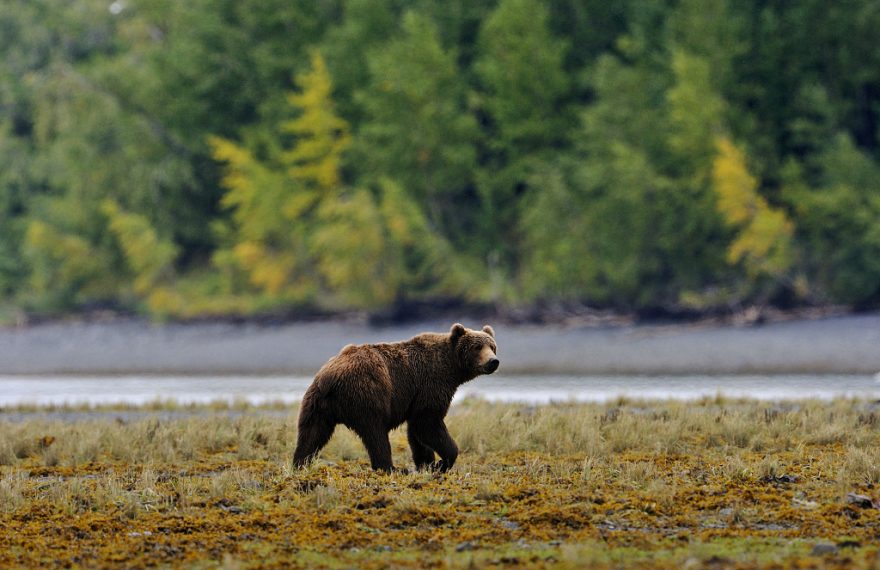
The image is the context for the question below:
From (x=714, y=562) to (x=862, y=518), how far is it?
6.94 ft

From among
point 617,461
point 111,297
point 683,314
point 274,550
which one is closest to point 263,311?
point 111,297

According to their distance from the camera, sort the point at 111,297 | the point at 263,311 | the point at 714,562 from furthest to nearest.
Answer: the point at 111,297 < the point at 263,311 < the point at 714,562

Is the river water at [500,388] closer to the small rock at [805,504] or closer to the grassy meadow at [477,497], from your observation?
the grassy meadow at [477,497]

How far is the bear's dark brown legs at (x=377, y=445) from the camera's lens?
11578mm

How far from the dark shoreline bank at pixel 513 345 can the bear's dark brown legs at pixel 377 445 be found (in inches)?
887

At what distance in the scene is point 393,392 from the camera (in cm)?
1174

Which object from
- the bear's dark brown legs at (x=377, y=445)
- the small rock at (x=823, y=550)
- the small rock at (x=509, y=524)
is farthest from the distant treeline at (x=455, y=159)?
the small rock at (x=823, y=550)

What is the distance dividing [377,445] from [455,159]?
125 ft

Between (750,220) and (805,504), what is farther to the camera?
(750,220)

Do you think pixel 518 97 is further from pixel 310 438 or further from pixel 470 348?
pixel 310 438

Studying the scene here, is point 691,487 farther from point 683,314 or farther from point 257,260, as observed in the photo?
point 257,260

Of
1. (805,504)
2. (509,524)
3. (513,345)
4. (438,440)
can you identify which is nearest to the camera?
(509,524)

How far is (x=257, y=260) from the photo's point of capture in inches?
2078

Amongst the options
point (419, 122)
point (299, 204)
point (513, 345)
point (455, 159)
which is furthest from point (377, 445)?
point (299, 204)
